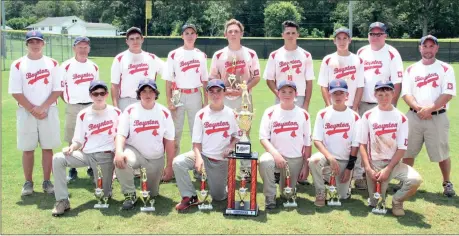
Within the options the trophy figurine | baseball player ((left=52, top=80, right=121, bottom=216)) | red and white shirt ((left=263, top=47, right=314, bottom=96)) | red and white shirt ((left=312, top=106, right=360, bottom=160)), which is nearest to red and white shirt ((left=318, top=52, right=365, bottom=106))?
red and white shirt ((left=263, top=47, right=314, bottom=96))

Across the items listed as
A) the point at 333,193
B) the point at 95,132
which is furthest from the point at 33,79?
the point at 333,193

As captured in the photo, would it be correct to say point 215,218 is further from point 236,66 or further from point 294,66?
Answer: point 294,66

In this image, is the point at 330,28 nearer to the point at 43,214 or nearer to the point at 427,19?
the point at 427,19

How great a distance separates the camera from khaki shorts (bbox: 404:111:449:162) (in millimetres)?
6004

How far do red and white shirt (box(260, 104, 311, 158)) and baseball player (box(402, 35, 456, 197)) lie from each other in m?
1.50

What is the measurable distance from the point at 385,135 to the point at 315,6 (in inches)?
2556

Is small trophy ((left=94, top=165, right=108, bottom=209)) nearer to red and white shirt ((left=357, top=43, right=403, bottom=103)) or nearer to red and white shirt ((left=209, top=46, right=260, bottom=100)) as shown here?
red and white shirt ((left=209, top=46, right=260, bottom=100))

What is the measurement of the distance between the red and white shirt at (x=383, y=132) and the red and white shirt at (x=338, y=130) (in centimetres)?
14

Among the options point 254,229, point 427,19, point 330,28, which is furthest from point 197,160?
point 330,28

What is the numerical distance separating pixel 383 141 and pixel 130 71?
11.4 ft

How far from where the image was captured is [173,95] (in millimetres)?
6668

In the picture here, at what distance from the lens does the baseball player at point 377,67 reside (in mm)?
6305

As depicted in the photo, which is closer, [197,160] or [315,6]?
[197,160]

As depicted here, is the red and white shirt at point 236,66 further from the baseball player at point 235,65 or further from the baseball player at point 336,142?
the baseball player at point 336,142
